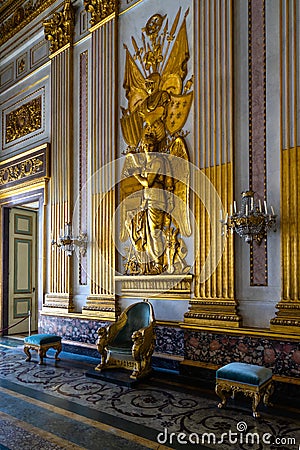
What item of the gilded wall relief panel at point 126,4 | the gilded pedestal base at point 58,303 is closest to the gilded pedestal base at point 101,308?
the gilded pedestal base at point 58,303

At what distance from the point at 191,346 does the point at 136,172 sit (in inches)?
101

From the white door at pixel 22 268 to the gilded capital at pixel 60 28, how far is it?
3557mm

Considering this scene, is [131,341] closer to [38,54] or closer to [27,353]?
[27,353]

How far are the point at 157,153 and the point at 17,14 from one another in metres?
5.06

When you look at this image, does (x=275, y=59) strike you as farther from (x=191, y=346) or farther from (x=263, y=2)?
(x=191, y=346)

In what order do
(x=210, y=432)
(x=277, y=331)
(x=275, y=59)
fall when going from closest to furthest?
(x=210, y=432) < (x=277, y=331) < (x=275, y=59)

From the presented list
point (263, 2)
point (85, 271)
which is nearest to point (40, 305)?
point (85, 271)

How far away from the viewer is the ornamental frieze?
26.2 feet

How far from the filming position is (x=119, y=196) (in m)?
6.65

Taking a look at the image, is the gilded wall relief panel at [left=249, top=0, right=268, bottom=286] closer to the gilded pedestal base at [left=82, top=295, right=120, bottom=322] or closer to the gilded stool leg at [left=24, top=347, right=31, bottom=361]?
the gilded pedestal base at [left=82, top=295, right=120, bottom=322]

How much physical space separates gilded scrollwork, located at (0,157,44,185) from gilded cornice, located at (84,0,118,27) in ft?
8.65

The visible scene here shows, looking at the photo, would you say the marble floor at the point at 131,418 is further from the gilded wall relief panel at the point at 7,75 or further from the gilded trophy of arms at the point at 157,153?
the gilded wall relief panel at the point at 7,75

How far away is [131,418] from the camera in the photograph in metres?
4.00

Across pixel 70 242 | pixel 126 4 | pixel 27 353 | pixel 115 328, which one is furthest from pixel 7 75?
pixel 115 328
